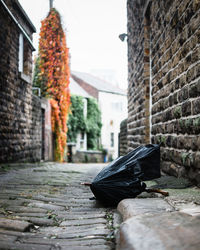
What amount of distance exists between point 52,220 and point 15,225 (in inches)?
15.1

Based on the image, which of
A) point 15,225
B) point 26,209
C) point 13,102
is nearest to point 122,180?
point 26,209

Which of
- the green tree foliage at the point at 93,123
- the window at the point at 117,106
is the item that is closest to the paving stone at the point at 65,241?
the green tree foliage at the point at 93,123

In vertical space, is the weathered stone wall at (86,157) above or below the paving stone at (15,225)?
below

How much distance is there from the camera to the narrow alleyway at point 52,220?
1.89 m

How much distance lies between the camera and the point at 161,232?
1.53 m

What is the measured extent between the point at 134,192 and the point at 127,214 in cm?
64

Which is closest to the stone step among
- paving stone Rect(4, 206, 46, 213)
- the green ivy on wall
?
paving stone Rect(4, 206, 46, 213)

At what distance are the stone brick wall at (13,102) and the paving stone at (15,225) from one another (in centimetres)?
480

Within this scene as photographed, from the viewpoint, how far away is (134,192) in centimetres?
278

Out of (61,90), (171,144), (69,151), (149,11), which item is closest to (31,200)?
(171,144)

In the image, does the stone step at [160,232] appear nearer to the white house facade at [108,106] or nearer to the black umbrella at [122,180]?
the black umbrella at [122,180]

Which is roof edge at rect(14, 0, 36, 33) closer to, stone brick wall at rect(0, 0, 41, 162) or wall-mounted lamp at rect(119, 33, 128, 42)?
stone brick wall at rect(0, 0, 41, 162)

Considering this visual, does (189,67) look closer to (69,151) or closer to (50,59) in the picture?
(50,59)

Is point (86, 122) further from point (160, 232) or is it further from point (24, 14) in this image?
point (160, 232)
